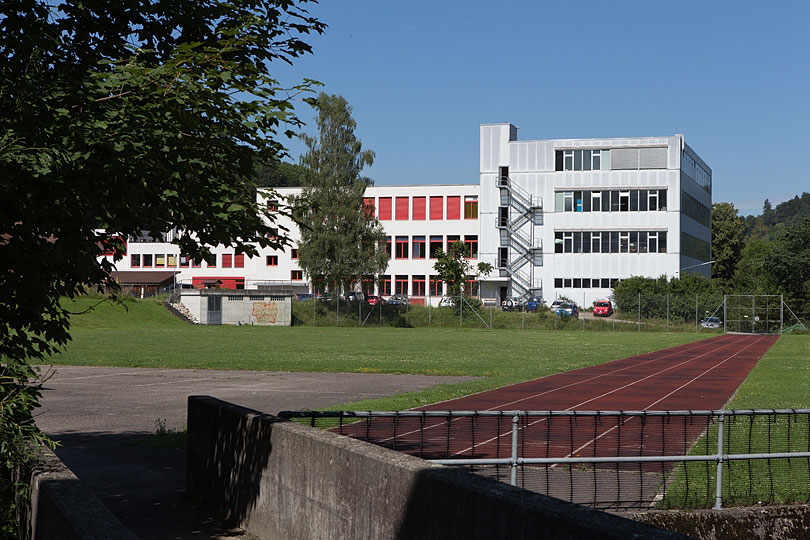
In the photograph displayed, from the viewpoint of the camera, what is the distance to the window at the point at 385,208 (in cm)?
9981

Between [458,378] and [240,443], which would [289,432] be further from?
[458,378]

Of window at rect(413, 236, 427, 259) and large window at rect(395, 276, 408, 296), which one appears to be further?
large window at rect(395, 276, 408, 296)

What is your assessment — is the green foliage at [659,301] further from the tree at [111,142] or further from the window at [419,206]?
the tree at [111,142]

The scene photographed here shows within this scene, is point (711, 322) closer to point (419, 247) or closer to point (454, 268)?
point (454, 268)

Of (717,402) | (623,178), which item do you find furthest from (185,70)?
(623,178)

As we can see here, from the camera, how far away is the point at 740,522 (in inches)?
381

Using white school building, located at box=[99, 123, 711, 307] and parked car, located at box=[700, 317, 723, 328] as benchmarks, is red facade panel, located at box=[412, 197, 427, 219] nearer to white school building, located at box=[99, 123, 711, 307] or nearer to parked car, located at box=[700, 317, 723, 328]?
white school building, located at box=[99, 123, 711, 307]

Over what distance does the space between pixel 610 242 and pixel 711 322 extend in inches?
657

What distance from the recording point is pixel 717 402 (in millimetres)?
21172

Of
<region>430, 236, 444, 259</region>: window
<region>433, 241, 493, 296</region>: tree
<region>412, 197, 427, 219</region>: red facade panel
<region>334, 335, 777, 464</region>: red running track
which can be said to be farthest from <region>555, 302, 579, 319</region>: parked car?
<region>334, 335, 777, 464</region>: red running track

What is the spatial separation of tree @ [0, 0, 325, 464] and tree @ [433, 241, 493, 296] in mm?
75593

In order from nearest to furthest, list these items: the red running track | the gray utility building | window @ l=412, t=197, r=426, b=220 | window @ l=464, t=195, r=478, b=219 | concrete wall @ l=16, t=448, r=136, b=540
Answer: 1. concrete wall @ l=16, t=448, r=136, b=540
2. the red running track
3. the gray utility building
4. window @ l=464, t=195, r=478, b=219
5. window @ l=412, t=197, r=426, b=220

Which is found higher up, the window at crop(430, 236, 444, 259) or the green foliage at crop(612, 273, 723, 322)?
the window at crop(430, 236, 444, 259)

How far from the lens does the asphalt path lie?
9.56 m
